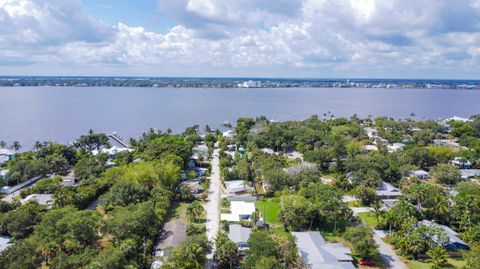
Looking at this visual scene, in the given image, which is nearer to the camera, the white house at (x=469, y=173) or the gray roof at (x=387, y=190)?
the gray roof at (x=387, y=190)

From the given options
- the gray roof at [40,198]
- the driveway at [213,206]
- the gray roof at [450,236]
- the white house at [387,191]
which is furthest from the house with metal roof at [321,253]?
the gray roof at [40,198]

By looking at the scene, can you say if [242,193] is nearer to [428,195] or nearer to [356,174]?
[356,174]

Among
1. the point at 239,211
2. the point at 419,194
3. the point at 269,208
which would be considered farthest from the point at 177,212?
the point at 419,194

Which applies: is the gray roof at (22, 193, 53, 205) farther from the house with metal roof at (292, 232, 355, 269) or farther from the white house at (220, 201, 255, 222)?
the house with metal roof at (292, 232, 355, 269)

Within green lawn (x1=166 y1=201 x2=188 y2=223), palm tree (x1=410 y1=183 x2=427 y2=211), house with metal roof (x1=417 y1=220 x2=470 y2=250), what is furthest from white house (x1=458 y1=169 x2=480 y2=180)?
green lawn (x1=166 y1=201 x2=188 y2=223)

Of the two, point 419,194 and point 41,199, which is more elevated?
point 419,194

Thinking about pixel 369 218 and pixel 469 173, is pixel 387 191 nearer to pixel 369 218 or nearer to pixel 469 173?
pixel 369 218

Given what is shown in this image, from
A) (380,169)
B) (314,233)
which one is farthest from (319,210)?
(380,169)

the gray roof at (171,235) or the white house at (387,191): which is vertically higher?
the white house at (387,191)

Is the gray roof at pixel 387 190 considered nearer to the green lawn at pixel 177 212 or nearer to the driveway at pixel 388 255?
the driveway at pixel 388 255
